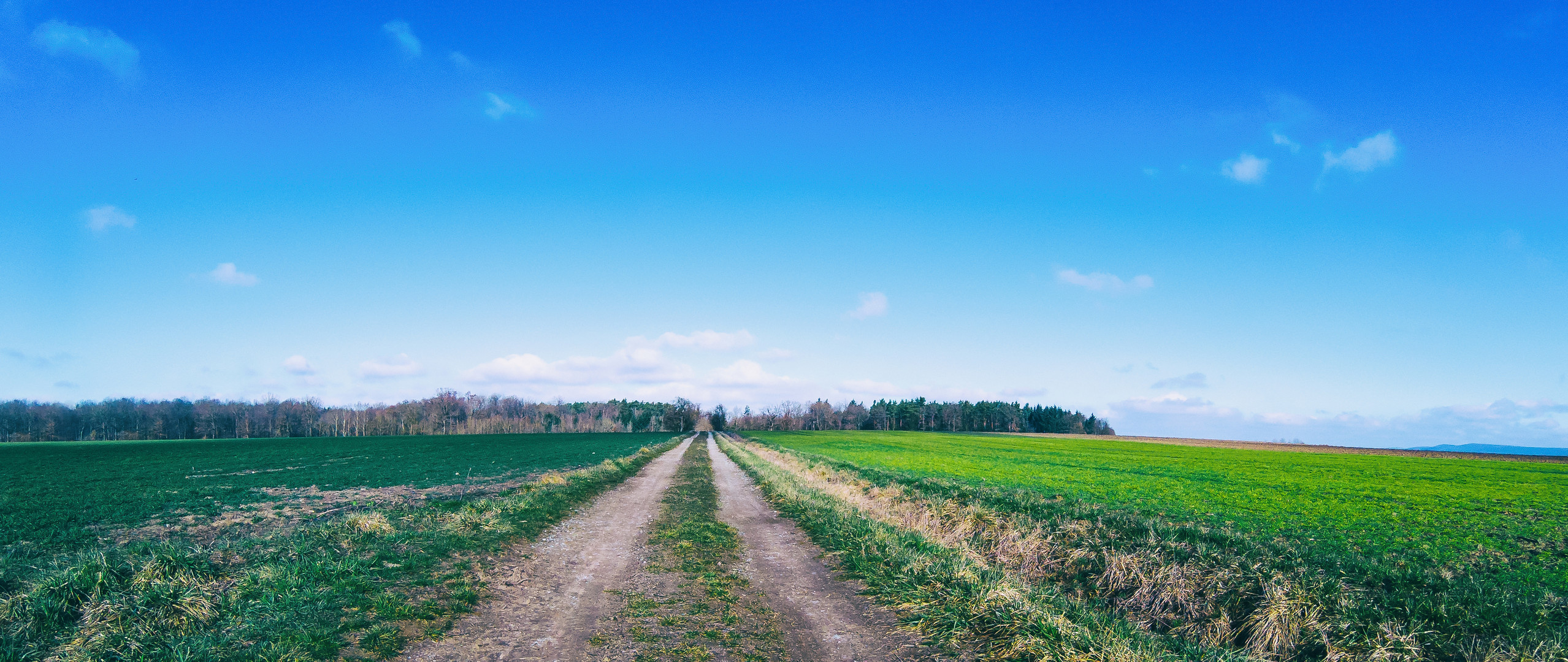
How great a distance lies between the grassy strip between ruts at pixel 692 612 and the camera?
7.32 meters

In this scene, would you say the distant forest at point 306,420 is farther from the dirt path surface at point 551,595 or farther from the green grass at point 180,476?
the dirt path surface at point 551,595

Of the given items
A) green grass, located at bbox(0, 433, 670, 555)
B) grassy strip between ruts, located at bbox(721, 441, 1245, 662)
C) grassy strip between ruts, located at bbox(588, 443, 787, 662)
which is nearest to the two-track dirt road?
grassy strip between ruts, located at bbox(588, 443, 787, 662)

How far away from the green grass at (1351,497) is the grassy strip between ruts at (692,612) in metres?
12.3

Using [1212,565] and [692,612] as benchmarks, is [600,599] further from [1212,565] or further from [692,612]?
[1212,565]

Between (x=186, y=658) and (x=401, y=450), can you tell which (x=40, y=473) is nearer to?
(x=401, y=450)

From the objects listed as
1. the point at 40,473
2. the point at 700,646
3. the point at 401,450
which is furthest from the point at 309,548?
the point at 401,450

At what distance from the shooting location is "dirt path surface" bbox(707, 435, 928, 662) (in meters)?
7.52

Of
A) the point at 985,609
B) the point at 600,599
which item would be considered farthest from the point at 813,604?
the point at 600,599

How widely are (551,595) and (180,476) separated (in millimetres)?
35484

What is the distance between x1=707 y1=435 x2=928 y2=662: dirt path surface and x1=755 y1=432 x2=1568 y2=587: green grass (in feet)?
34.9

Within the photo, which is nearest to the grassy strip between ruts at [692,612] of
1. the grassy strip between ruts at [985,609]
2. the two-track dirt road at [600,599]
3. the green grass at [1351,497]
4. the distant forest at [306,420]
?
the two-track dirt road at [600,599]

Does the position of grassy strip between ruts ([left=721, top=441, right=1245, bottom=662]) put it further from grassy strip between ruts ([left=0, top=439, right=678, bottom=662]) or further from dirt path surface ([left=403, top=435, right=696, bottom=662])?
grassy strip between ruts ([left=0, top=439, right=678, bottom=662])

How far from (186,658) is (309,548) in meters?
5.52

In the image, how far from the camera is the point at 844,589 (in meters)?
10.1
